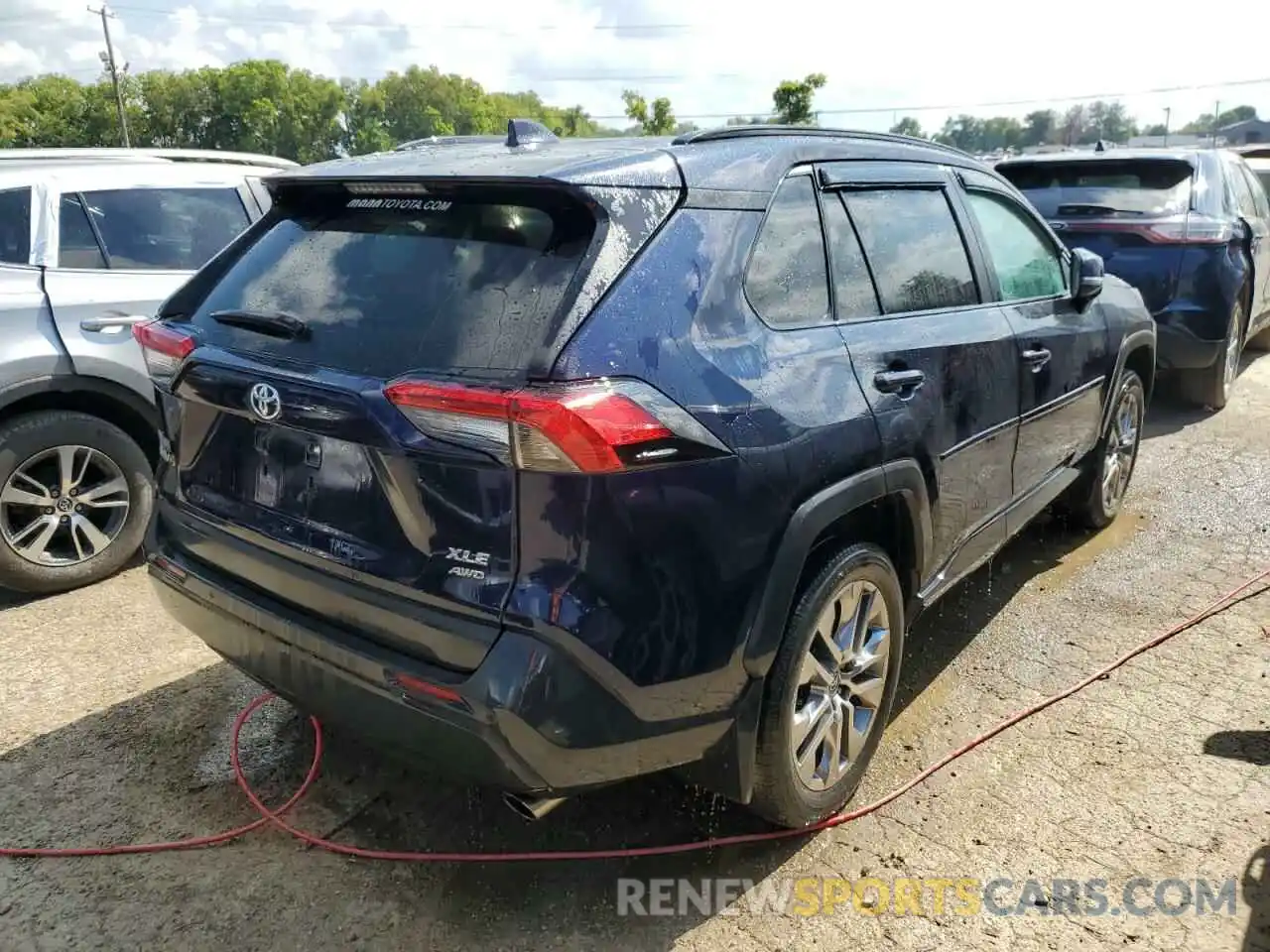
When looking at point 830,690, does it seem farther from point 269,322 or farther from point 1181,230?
point 1181,230

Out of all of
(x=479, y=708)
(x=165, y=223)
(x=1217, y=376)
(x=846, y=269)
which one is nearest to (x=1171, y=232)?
(x=1217, y=376)

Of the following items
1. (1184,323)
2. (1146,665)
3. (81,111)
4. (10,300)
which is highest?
(81,111)

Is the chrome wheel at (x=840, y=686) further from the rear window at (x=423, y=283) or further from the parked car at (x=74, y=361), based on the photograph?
the parked car at (x=74, y=361)

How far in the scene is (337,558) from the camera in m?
2.21

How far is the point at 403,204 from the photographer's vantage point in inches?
94.3

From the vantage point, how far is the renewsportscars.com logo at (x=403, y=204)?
2324 millimetres

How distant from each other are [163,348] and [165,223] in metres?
2.53

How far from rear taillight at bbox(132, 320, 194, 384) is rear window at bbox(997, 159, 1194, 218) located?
6073mm

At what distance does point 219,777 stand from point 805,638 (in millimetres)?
1855

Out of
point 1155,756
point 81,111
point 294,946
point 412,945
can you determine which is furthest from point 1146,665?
point 81,111

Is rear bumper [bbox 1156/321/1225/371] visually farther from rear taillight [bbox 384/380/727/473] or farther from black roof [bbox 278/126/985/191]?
rear taillight [bbox 384/380/727/473]

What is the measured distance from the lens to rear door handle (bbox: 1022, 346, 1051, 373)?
352cm

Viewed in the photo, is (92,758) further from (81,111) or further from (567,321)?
(81,111)

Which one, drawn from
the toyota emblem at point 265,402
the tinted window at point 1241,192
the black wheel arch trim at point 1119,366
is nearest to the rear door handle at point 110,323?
the toyota emblem at point 265,402
